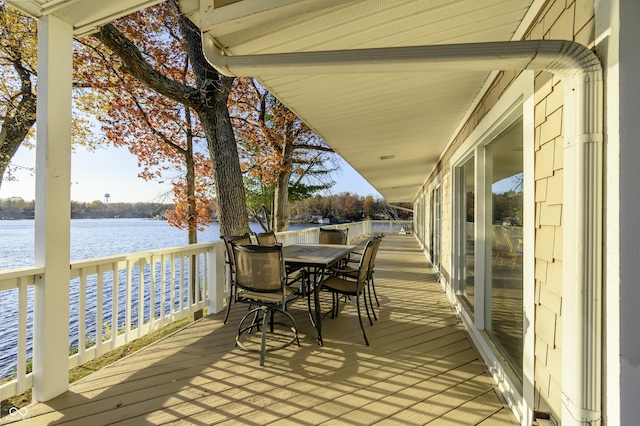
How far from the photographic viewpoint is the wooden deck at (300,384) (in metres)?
1.85

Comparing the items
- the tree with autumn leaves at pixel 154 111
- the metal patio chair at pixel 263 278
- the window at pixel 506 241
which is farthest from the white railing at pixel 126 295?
the tree with autumn leaves at pixel 154 111

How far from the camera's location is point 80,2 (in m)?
1.95

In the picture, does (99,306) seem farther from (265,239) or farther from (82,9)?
(265,239)

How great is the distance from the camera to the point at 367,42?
1.91 meters

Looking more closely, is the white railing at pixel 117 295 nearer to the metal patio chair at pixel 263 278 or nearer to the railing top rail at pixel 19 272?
the railing top rail at pixel 19 272

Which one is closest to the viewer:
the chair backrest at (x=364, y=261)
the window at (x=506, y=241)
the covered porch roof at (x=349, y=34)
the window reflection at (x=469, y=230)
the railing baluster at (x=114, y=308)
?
the covered porch roof at (x=349, y=34)

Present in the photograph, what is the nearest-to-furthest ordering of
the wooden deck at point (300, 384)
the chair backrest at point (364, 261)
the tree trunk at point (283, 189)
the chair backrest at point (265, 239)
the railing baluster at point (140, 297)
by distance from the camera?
1. the wooden deck at point (300, 384)
2. the railing baluster at point (140, 297)
3. the chair backrest at point (364, 261)
4. the chair backrest at point (265, 239)
5. the tree trunk at point (283, 189)

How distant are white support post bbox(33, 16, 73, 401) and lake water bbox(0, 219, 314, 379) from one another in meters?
0.95

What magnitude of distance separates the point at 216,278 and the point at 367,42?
3.14 meters

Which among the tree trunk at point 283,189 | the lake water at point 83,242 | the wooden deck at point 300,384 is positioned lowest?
the wooden deck at point 300,384

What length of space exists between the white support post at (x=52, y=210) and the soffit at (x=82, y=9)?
0.19 feet

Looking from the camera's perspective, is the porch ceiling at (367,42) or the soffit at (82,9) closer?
the porch ceiling at (367,42)

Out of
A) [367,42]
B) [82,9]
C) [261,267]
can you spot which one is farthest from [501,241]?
[82,9]

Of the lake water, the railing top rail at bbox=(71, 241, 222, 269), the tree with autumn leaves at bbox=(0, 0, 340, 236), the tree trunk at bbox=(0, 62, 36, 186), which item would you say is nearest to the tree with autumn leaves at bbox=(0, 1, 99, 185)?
the tree trunk at bbox=(0, 62, 36, 186)
